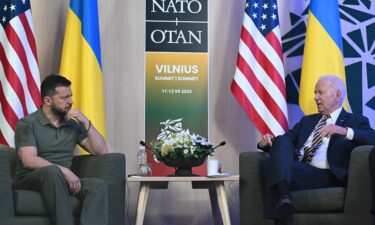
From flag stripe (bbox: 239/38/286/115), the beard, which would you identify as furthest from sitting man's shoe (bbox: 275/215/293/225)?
the beard

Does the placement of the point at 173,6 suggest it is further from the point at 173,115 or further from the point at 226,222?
the point at 226,222

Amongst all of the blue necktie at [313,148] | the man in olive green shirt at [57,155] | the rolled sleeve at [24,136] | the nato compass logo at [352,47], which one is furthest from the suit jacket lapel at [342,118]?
the rolled sleeve at [24,136]

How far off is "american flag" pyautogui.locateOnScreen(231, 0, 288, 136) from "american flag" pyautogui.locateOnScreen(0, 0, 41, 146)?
1.54 meters

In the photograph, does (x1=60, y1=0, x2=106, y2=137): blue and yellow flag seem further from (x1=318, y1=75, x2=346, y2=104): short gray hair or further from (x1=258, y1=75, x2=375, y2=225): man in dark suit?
(x1=318, y1=75, x2=346, y2=104): short gray hair

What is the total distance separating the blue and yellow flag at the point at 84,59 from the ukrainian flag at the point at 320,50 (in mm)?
1574

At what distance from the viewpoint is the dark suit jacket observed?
398cm

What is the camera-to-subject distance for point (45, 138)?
3951mm

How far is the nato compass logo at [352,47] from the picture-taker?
534 centimetres

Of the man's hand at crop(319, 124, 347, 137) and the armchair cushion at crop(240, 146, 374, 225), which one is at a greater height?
the man's hand at crop(319, 124, 347, 137)

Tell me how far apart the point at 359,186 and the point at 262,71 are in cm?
149

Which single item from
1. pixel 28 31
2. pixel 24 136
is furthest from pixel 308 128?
pixel 28 31

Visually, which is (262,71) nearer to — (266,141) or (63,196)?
(266,141)

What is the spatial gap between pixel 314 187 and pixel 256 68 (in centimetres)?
125

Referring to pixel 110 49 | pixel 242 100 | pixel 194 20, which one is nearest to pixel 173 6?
pixel 194 20
